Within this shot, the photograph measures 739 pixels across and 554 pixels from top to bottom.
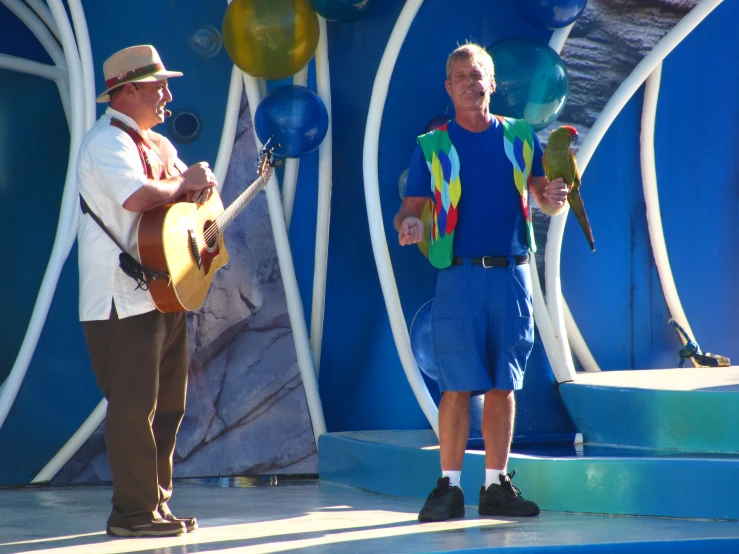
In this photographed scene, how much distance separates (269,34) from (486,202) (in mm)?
1301

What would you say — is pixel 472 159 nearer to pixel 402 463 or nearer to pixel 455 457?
pixel 455 457

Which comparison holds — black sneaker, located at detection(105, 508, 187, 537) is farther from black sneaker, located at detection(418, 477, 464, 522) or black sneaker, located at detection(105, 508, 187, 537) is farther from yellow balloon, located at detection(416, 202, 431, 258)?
yellow balloon, located at detection(416, 202, 431, 258)

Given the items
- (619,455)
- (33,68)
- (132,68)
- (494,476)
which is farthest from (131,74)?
(619,455)

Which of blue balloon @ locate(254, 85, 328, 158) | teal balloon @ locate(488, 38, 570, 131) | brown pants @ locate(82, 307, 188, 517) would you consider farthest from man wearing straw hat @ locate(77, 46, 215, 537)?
teal balloon @ locate(488, 38, 570, 131)

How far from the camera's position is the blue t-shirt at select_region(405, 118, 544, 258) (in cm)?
373

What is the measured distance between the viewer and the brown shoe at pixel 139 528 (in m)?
3.41

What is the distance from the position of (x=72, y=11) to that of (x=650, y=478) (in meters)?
3.08

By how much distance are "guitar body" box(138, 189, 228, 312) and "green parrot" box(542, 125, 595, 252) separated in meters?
1.15

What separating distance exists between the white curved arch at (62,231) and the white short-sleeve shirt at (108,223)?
141 centimetres

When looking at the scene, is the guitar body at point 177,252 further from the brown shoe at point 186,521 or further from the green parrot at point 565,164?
the green parrot at point 565,164

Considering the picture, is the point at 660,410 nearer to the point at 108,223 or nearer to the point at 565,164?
the point at 565,164

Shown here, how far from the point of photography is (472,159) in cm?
375

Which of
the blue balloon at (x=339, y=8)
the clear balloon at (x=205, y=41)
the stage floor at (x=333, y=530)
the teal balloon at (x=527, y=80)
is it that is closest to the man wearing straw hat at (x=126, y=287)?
the stage floor at (x=333, y=530)

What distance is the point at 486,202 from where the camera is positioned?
3.74m
